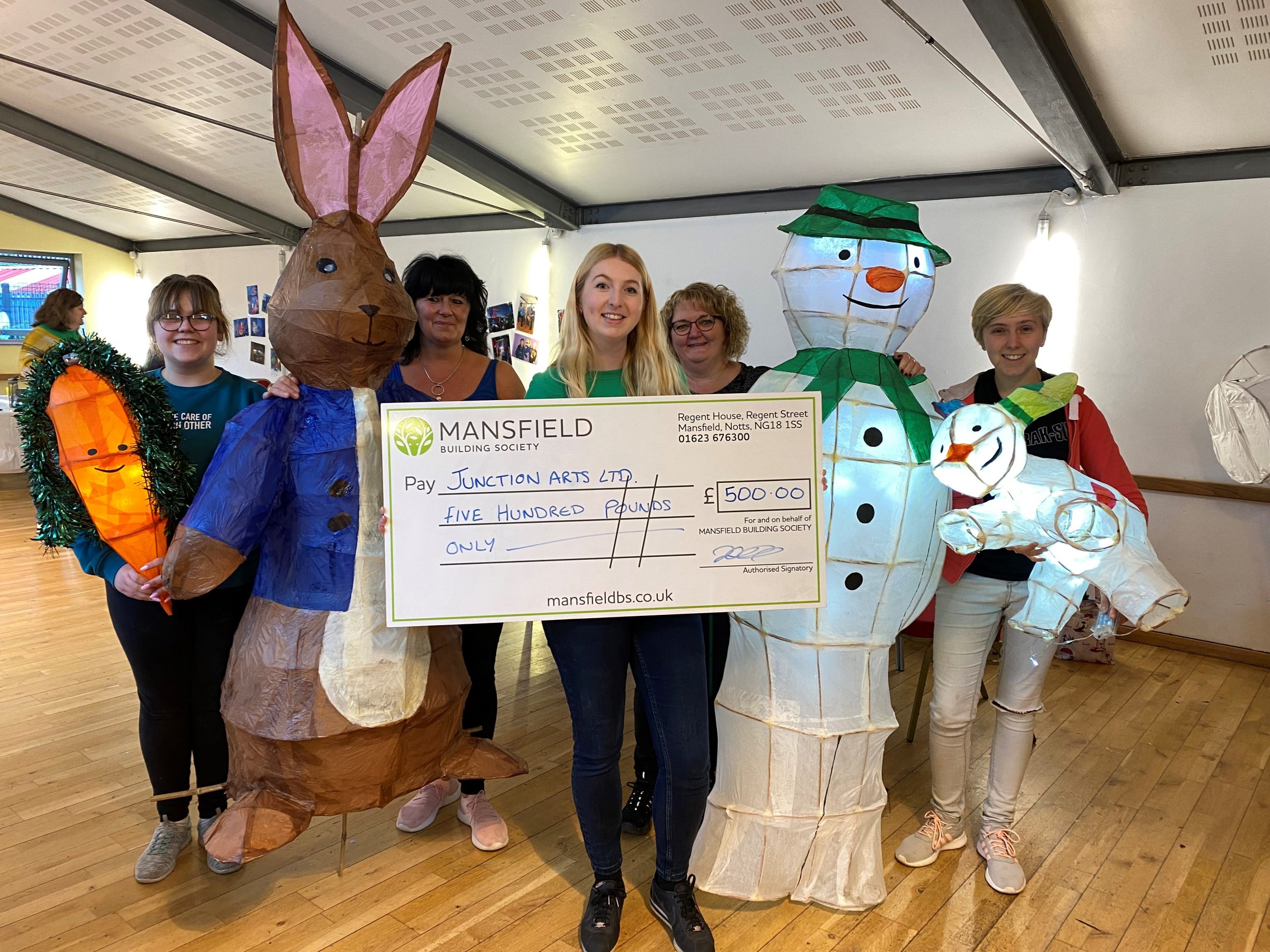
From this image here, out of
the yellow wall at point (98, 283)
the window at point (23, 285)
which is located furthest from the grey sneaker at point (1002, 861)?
the window at point (23, 285)

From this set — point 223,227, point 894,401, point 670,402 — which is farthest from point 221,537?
point 223,227

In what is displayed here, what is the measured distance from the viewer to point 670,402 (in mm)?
1569

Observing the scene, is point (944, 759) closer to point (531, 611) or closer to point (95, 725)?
point (531, 611)

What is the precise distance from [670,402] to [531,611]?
45cm

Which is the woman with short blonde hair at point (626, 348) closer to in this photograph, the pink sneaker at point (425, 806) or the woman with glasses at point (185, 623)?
the woman with glasses at point (185, 623)

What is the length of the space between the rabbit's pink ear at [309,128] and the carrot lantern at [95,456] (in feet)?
1.68

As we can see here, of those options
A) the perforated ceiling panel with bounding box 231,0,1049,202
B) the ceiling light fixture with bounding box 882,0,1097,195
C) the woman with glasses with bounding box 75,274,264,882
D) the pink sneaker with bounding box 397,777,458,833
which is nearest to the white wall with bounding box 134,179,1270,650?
the ceiling light fixture with bounding box 882,0,1097,195

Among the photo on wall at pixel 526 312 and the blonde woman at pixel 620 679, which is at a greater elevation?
the photo on wall at pixel 526 312

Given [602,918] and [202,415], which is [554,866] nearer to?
[602,918]

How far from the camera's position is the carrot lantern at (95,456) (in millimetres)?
1636

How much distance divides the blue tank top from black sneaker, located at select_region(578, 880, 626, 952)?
1.01 m

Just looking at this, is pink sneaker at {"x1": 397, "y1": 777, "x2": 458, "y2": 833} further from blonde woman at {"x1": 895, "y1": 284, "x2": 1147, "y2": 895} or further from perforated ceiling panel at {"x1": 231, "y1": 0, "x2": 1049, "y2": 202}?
perforated ceiling panel at {"x1": 231, "y1": 0, "x2": 1049, "y2": 202}

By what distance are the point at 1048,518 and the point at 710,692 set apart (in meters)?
0.99

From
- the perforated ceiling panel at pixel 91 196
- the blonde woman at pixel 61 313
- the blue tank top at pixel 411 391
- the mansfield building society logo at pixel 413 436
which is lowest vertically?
the mansfield building society logo at pixel 413 436
